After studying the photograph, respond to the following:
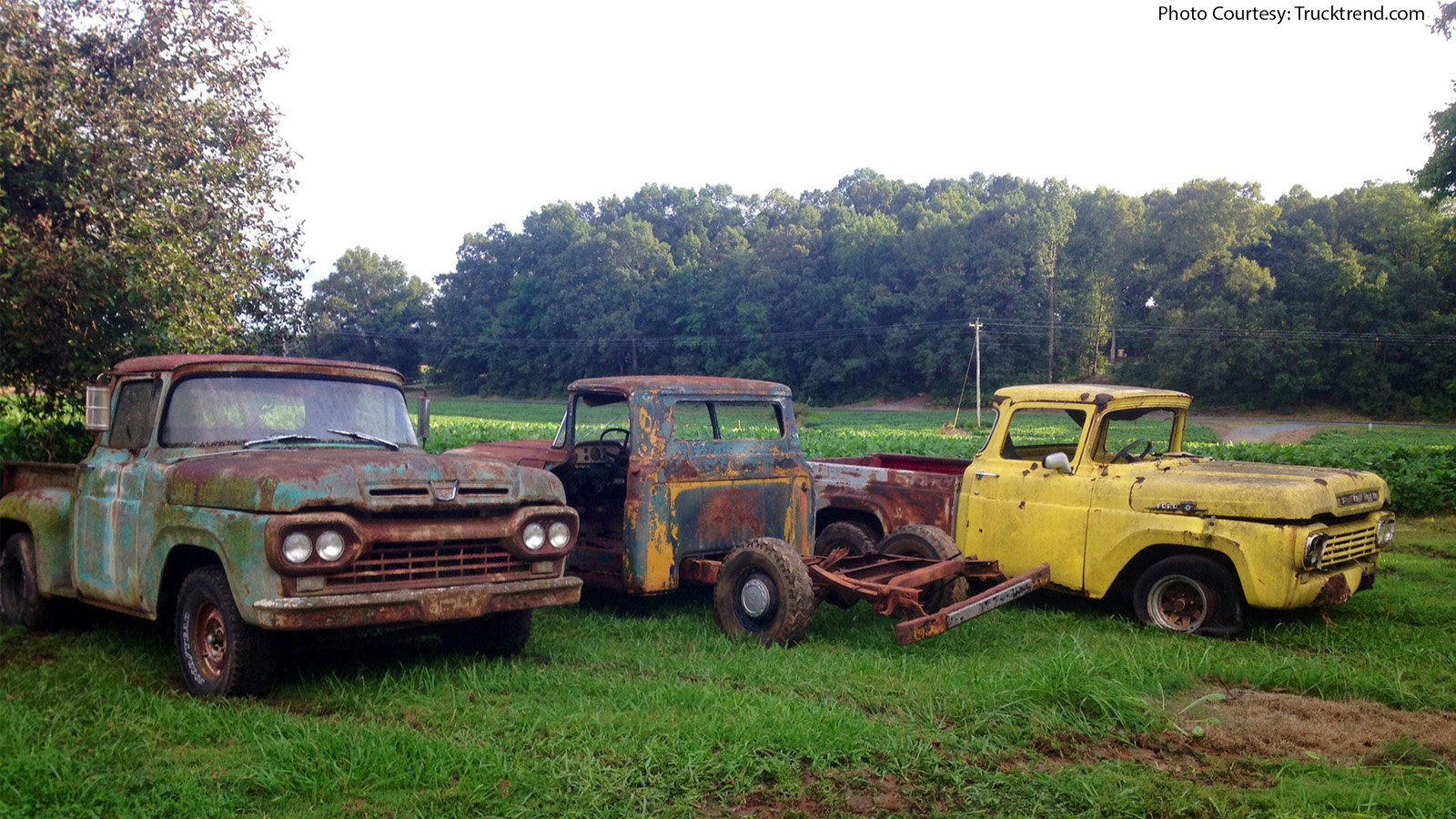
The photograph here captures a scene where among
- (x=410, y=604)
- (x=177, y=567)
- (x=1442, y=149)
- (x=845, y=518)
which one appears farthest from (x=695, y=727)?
(x=1442, y=149)

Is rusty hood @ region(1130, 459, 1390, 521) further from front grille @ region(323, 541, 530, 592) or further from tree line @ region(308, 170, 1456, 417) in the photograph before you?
tree line @ region(308, 170, 1456, 417)

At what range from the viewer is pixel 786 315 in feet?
233

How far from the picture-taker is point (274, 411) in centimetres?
690

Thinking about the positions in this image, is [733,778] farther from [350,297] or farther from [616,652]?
[350,297]

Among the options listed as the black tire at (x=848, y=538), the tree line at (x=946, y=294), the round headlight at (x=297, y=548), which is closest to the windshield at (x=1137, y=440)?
the black tire at (x=848, y=538)

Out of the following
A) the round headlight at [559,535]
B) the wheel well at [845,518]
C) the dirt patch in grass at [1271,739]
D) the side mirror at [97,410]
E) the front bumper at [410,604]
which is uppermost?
the side mirror at [97,410]

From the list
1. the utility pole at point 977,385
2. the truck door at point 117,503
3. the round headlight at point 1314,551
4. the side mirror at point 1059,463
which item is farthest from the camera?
the utility pole at point 977,385

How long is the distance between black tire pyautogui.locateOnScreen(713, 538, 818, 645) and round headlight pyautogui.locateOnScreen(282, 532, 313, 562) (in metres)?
3.13

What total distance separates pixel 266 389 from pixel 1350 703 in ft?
22.4

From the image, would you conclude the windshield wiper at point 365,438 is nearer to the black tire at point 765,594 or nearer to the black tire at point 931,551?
the black tire at point 765,594

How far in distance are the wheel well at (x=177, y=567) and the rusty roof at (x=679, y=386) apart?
2941 mm

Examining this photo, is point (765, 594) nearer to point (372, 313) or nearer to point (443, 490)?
point (443, 490)

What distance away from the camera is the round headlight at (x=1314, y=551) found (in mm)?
7590

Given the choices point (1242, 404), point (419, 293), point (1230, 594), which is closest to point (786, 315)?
point (1242, 404)
